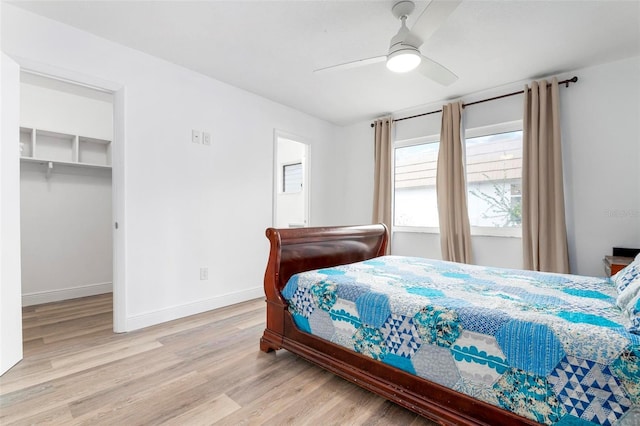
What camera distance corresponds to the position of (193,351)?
223 cm

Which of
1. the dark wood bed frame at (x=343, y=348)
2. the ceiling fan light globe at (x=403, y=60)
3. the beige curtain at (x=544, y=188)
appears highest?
the ceiling fan light globe at (x=403, y=60)

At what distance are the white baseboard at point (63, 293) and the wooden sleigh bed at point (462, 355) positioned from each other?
2.84m

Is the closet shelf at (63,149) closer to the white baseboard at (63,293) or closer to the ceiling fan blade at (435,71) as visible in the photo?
the white baseboard at (63,293)

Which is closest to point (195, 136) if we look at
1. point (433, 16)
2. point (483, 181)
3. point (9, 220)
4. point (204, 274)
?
point (204, 274)

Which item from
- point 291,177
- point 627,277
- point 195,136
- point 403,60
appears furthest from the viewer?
point 291,177

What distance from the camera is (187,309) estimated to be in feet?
9.89

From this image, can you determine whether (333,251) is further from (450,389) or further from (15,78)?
(15,78)

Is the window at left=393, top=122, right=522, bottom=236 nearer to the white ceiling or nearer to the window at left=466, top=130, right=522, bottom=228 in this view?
the window at left=466, top=130, right=522, bottom=228

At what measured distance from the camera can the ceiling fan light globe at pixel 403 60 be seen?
202cm

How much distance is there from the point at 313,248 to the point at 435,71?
5.57ft

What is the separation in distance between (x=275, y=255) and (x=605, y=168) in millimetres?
3215

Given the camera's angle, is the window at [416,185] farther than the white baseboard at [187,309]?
Yes

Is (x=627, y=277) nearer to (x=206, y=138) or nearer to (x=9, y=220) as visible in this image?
(x=206, y=138)

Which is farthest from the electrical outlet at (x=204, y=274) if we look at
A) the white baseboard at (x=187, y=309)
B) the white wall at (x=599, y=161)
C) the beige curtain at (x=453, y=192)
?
the white wall at (x=599, y=161)
